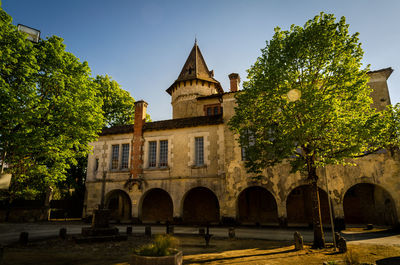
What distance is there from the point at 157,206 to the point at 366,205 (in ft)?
54.5

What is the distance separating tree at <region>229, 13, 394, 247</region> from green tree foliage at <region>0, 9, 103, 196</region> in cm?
864

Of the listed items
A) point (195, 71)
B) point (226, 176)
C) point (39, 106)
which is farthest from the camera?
point (195, 71)

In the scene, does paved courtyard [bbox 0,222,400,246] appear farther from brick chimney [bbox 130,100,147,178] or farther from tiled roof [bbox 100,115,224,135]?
tiled roof [bbox 100,115,224,135]

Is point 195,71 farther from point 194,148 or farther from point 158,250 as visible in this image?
point 158,250

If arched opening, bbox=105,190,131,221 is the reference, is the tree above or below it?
above

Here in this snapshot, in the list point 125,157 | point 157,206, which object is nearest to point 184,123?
point 125,157

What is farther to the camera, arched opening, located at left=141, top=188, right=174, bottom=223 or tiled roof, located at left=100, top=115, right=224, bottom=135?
arched opening, located at left=141, top=188, right=174, bottom=223

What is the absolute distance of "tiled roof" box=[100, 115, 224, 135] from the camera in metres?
18.8

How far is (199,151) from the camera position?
1892 centimetres

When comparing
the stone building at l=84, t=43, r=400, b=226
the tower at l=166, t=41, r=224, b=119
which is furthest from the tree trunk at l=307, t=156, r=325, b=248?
the tower at l=166, t=41, r=224, b=119

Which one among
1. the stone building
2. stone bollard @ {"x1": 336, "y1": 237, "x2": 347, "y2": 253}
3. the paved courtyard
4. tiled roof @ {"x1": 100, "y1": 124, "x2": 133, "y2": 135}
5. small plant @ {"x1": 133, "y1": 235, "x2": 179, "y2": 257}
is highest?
tiled roof @ {"x1": 100, "y1": 124, "x2": 133, "y2": 135}

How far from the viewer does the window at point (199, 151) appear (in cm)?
1875

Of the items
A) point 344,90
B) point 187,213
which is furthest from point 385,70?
point 187,213

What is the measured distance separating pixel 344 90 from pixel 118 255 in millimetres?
10140
